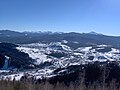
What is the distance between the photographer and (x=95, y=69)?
135 metres

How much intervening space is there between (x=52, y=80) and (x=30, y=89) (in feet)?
206

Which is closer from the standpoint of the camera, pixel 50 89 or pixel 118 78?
pixel 50 89

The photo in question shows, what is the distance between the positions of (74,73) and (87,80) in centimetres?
1517

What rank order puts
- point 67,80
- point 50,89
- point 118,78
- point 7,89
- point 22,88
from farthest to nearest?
point 67,80 → point 118,78 → point 50,89 → point 22,88 → point 7,89

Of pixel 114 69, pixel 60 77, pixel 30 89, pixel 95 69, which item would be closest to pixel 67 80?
pixel 60 77

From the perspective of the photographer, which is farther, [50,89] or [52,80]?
[52,80]

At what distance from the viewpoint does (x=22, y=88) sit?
3182 inches

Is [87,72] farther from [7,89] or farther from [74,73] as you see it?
[7,89]

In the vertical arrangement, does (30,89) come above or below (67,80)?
above

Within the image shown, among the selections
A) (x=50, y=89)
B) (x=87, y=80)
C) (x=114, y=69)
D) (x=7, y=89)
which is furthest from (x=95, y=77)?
(x=7, y=89)

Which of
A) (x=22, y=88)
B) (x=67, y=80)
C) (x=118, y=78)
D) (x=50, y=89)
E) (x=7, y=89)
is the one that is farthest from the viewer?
(x=67, y=80)

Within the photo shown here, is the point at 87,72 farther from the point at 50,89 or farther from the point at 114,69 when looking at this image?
the point at 50,89

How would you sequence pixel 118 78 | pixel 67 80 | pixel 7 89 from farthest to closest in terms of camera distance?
pixel 67 80 < pixel 118 78 < pixel 7 89

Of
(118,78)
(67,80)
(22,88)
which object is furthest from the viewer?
(67,80)
